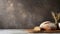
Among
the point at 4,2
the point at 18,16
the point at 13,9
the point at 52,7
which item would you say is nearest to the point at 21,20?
the point at 18,16

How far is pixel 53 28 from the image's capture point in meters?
1.44

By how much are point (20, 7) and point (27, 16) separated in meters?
0.14

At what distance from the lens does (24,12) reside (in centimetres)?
167

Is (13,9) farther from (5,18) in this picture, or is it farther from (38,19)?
(38,19)

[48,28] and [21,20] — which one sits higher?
[21,20]

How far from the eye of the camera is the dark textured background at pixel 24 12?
5.46 ft

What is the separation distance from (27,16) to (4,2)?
34 cm

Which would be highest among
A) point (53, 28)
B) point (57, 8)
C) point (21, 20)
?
point (57, 8)

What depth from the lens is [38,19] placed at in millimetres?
1675

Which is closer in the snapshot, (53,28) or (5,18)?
(53,28)

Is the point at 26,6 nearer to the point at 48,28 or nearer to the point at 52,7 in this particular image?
the point at 52,7

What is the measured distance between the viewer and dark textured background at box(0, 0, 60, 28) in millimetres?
1665

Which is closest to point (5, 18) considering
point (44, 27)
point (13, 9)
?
point (13, 9)

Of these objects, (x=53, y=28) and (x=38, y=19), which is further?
(x=38, y=19)
